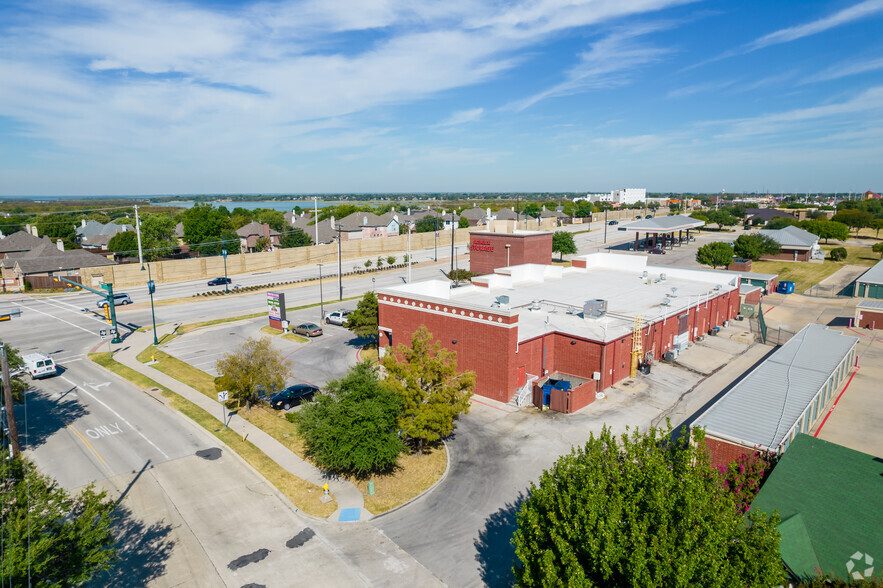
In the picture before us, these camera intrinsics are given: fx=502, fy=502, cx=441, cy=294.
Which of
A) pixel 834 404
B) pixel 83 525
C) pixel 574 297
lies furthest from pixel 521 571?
pixel 574 297

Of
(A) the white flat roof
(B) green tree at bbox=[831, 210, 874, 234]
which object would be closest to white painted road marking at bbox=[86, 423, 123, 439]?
(A) the white flat roof

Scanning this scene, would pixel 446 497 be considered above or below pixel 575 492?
below

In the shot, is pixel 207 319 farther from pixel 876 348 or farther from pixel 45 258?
pixel 876 348

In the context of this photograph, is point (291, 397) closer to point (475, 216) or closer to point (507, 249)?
point (507, 249)

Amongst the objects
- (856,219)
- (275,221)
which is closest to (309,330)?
(275,221)

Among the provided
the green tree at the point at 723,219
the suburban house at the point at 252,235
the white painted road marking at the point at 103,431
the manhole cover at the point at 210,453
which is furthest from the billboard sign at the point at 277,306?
the green tree at the point at 723,219
